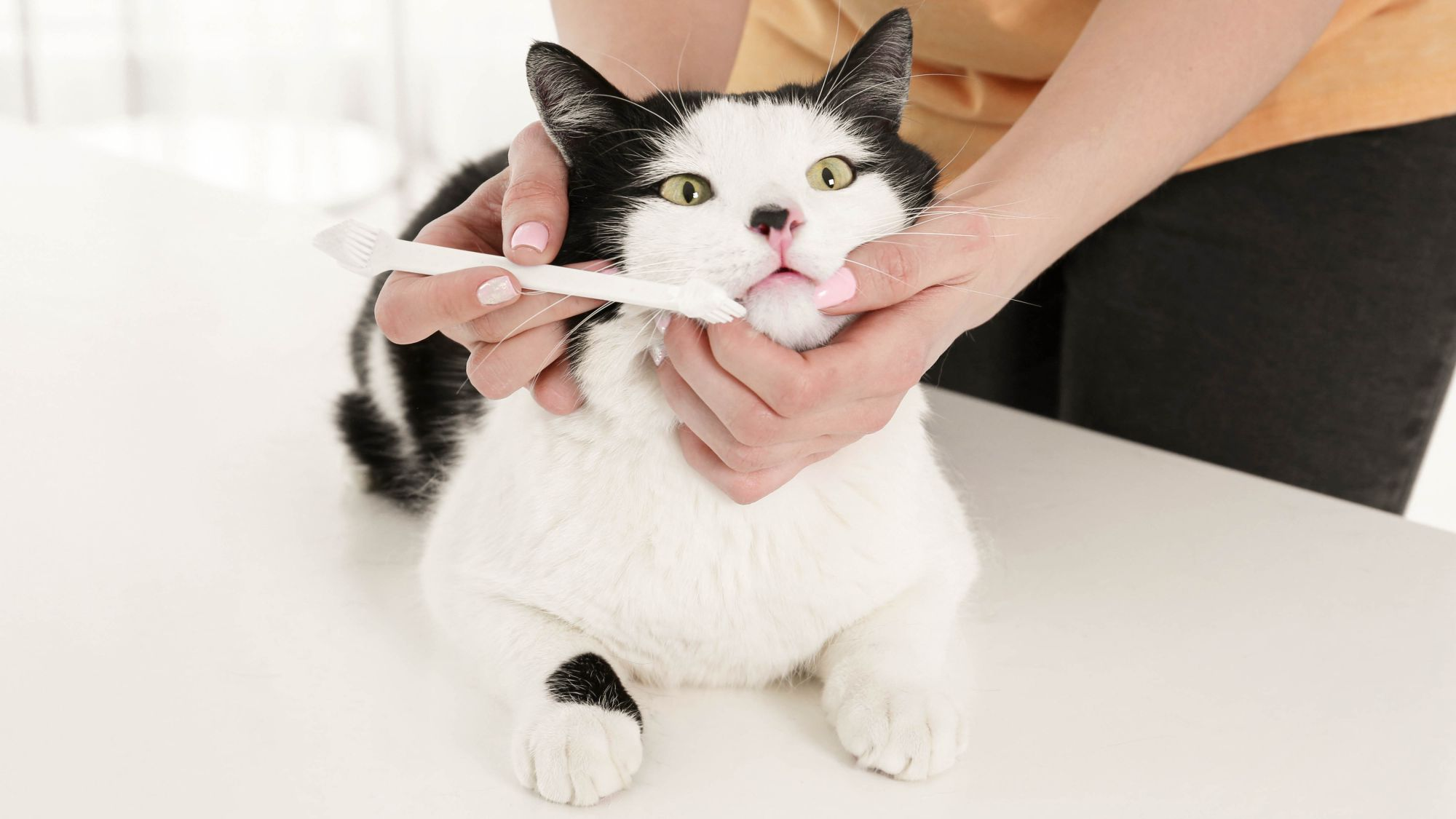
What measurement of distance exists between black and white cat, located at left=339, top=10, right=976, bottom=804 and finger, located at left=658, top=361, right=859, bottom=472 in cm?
4

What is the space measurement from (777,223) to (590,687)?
1.53 feet

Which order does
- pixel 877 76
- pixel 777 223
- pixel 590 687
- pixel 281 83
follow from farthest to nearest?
pixel 281 83, pixel 877 76, pixel 590 687, pixel 777 223

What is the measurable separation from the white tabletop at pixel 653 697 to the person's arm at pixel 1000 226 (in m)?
0.31

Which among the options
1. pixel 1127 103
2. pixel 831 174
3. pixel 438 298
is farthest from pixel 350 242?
pixel 1127 103

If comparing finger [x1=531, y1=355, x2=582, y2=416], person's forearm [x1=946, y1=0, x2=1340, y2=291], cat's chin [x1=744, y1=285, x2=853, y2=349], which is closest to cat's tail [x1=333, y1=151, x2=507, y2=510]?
finger [x1=531, y1=355, x2=582, y2=416]

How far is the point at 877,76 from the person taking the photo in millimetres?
1227

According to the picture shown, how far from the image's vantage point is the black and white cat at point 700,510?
1.04 meters

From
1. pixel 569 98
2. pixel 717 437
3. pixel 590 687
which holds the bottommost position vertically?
pixel 590 687

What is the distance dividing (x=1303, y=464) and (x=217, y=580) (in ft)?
5.19

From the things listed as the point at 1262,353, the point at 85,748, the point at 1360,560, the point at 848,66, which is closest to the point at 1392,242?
the point at 1262,353

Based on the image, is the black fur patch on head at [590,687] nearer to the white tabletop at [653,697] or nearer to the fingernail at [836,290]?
the white tabletop at [653,697]

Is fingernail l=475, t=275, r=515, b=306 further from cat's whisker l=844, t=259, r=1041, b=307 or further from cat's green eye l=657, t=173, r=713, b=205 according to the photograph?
cat's whisker l=844, t=259, r=1041, b=307

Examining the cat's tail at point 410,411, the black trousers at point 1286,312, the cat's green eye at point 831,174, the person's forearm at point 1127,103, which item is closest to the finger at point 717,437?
the cat's green eye at point 831,174

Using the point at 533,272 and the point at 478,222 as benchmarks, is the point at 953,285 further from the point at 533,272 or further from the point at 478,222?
the point at 478,222
